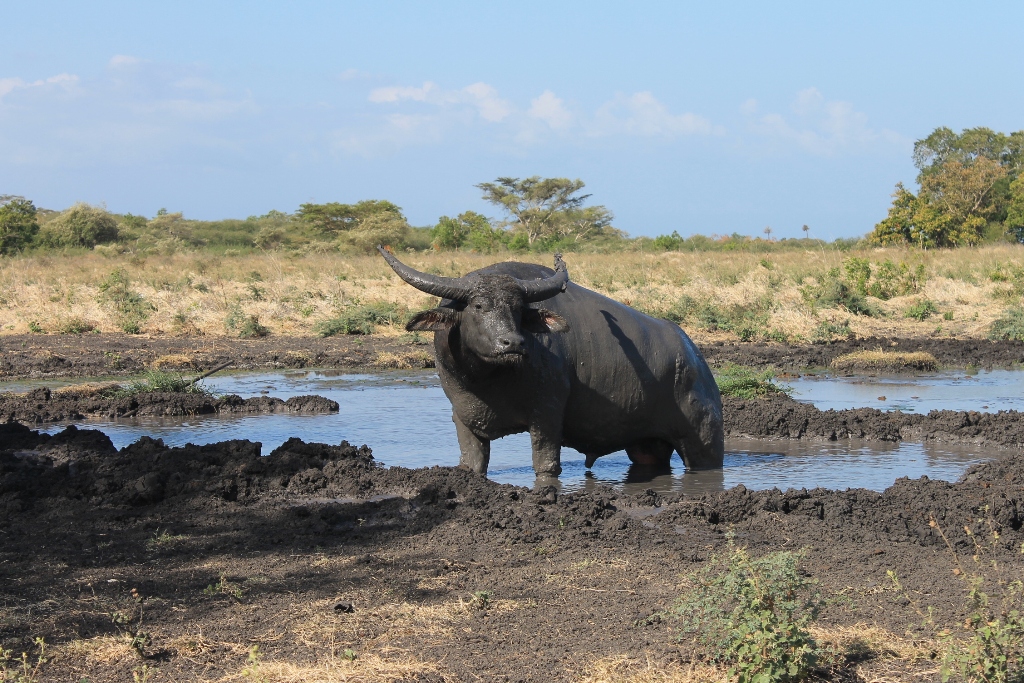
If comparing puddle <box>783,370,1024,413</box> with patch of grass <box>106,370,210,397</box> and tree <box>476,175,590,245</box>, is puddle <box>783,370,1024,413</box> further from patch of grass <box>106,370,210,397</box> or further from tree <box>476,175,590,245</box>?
tree <box>476,175,590,245</box>

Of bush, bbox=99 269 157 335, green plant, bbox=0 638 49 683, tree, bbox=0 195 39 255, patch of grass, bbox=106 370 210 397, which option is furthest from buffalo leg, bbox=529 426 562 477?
tree, bbox=0 195 39 255

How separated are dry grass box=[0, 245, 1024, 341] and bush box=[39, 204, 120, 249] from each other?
13582 mm

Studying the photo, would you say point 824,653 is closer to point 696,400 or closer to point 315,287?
point 696,400

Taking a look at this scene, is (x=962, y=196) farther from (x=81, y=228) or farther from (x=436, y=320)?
(x=436, y=320)

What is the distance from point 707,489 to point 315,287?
2320 centimetres

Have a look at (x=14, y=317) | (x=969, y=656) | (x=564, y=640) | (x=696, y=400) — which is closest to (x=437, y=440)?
(x=696, y=400)

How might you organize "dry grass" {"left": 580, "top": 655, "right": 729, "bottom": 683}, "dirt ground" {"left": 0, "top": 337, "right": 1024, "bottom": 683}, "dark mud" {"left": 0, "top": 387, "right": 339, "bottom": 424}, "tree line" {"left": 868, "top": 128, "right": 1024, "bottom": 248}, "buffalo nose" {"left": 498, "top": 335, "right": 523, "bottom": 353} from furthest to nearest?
1. "tree line" {"left": 868, "top": 128, "right": 1024, "bottom": 248}
2. "dark mud" {"left": 0, "top": 387, "right": 339, "bottom": 424}
3. "buffalo nose" {"left": 498, "top": 335, "right": 523, "bottom": 353}
4. "dirt ground" {"left": 0, "top": 337, "right": 1024, "bottom": 683}
5. "dry grass" {"left": 580, "top": 655, "right": 729, "bottom": 683}

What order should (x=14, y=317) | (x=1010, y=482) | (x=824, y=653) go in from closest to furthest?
(x=824, y=653) < (x=1010, y=482) < (x=14, y=317)

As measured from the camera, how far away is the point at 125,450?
30.0 ft

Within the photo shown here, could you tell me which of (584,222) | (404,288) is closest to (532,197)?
(584,222)

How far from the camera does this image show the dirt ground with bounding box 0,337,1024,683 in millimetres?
4762

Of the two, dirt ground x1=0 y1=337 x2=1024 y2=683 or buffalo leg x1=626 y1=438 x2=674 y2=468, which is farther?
buffalo leg x1=626 y1=438 x2=674 y2=468

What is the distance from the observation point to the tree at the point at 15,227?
4608 cm

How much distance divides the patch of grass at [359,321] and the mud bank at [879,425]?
45.2 feet
